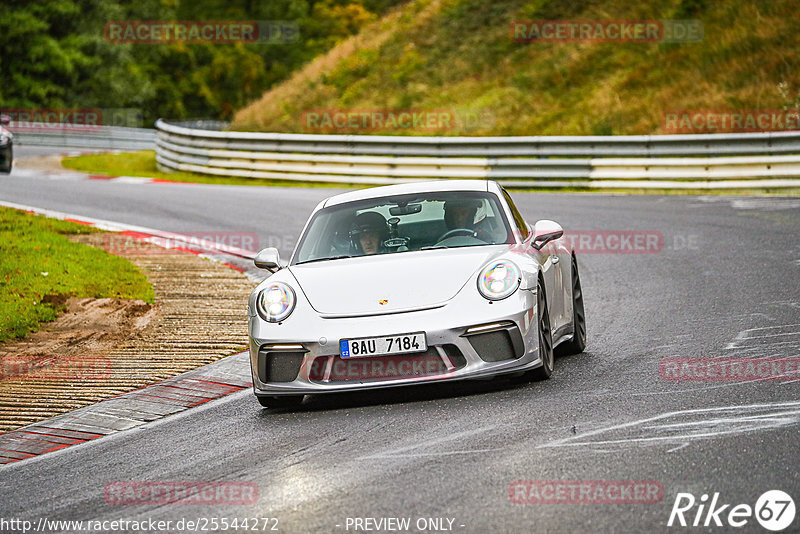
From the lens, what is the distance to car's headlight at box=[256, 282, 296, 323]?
7.12m

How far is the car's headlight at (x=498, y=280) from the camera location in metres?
6.94

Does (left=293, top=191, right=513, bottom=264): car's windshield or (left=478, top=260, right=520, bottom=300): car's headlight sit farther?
(left=293, top=191, right=513, bottom=264): car's windshield

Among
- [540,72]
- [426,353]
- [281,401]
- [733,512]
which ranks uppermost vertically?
[540,72]

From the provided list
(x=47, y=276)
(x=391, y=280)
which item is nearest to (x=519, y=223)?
(x=391, y=280)

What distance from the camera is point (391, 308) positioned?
22.6 feet

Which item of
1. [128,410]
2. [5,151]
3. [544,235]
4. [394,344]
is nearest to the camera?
[394,344]

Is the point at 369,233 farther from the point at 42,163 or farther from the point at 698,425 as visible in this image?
the point at 42,163

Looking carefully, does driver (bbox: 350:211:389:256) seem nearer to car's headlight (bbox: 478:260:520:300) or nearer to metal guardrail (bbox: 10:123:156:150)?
car's headlight (bbox: 478:260:520:300)

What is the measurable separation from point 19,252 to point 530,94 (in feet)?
62.6

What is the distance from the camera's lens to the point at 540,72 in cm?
3100

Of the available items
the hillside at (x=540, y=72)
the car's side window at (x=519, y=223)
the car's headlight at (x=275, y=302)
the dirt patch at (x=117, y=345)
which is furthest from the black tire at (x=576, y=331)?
the hillside at (x=540, y=72)

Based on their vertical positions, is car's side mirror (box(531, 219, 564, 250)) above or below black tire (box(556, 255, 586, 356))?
above

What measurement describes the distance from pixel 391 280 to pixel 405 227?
109cm

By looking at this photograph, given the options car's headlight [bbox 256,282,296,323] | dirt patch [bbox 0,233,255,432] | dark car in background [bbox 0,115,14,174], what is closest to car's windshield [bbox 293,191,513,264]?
car's headlight [bbox 256,282,296,323]
